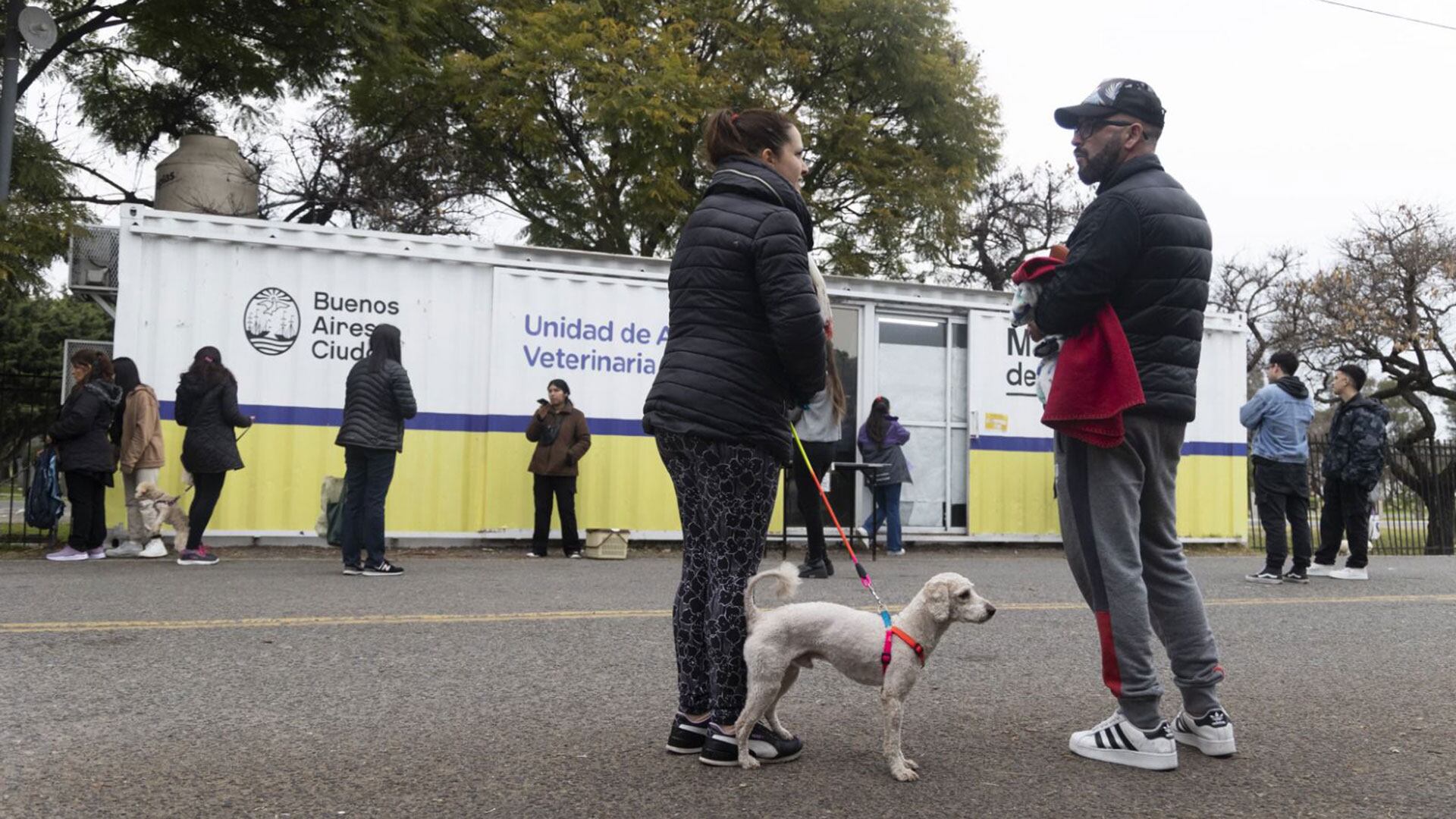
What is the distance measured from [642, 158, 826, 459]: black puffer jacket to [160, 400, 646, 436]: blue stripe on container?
763 centimetres

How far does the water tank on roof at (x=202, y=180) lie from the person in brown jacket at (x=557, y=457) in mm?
5772

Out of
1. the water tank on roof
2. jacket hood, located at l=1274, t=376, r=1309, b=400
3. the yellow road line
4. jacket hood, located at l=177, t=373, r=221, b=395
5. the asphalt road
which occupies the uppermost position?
the water tank on roof

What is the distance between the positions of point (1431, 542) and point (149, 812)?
22.7m

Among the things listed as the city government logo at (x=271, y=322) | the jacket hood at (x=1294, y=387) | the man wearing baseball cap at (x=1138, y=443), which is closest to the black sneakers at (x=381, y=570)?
the city government logo at (x=271, y=322)

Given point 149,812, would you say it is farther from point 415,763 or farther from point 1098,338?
point 1098,338

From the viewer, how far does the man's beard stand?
3.66 metres

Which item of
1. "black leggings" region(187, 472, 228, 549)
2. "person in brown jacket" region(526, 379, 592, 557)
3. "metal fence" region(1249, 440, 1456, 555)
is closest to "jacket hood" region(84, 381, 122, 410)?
"black leggings" region(187, 472, 228, 549)

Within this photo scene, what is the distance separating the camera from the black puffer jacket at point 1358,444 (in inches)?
387

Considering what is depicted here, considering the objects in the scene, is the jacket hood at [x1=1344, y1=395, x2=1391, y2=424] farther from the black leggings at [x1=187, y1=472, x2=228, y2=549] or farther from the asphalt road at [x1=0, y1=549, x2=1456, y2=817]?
the black leggings at [x1=187, y1=472, x2=228, y2=549]

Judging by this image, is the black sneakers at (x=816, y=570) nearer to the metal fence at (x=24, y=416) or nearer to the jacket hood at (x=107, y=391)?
the jacket hood at (x=107, y=391)

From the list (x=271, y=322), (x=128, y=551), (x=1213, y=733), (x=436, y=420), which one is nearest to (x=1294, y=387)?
(x=1213, y=733)

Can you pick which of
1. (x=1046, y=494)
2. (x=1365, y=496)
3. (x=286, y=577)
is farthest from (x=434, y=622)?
(x=1046, y=494)

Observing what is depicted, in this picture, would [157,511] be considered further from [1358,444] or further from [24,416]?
[1358,444]

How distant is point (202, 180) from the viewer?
1428 centimetres
